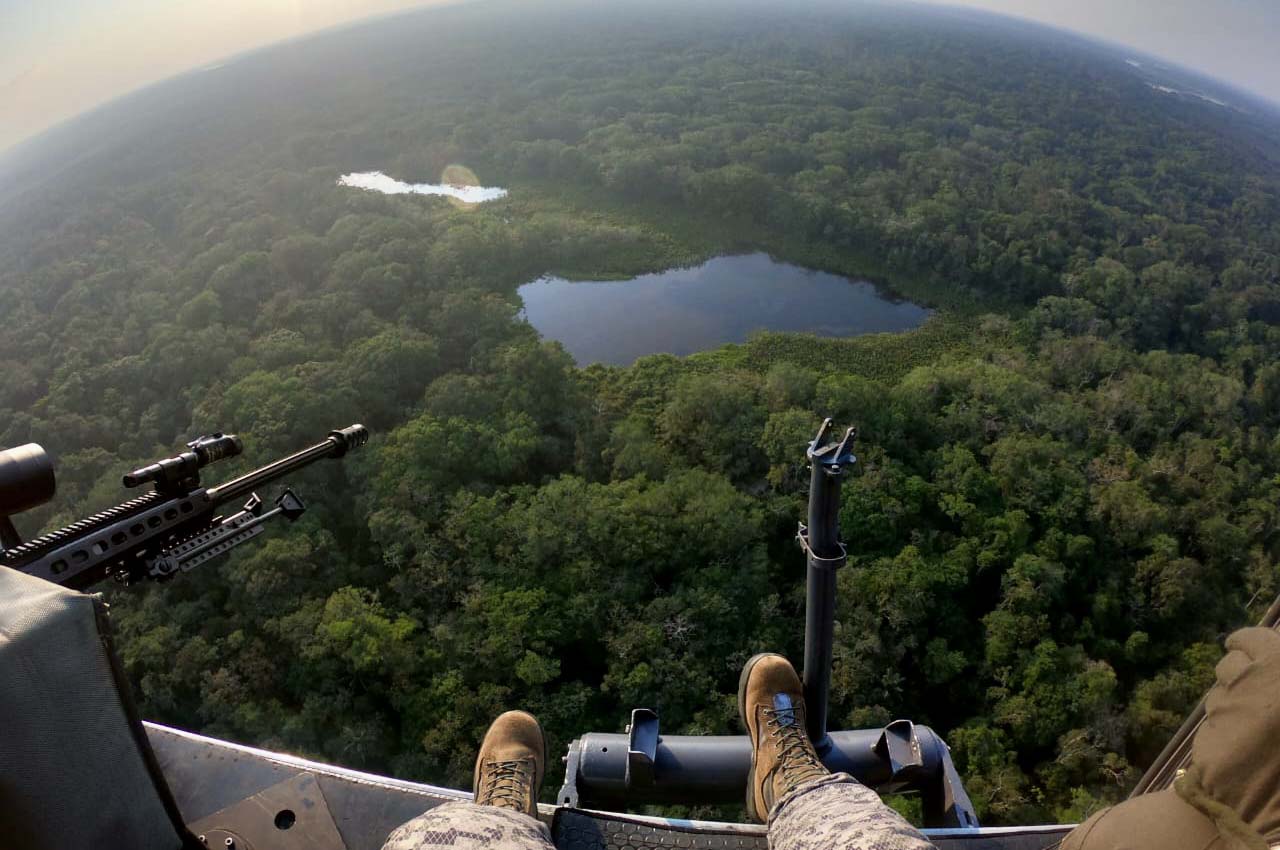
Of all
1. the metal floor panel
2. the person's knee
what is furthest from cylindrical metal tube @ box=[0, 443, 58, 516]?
the person's knee

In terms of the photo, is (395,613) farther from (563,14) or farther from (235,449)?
(563,14)

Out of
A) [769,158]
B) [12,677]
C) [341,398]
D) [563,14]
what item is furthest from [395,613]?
[563,14]

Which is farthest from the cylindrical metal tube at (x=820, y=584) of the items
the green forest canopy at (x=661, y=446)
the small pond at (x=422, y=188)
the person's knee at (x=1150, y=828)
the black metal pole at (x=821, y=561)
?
the small pond at (x=422, y=188)

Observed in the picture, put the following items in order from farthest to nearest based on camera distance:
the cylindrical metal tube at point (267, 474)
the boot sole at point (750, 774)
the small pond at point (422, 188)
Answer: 1. the small pond at point (422, 188)
2. the cylindrical metal tube at point (267, 474)
3. the boot sole at point (750, 774)

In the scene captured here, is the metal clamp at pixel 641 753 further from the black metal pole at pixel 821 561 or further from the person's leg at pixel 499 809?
the black metal pole at pixel 821 561

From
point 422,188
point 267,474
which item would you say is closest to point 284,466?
point 267,474

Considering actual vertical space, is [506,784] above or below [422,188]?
above

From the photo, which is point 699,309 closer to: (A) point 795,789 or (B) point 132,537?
(B) point 132,537

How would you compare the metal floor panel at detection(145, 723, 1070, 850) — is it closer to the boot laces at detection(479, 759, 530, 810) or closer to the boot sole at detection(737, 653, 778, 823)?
the boot laces at detection(479, 759, 530, 810)
